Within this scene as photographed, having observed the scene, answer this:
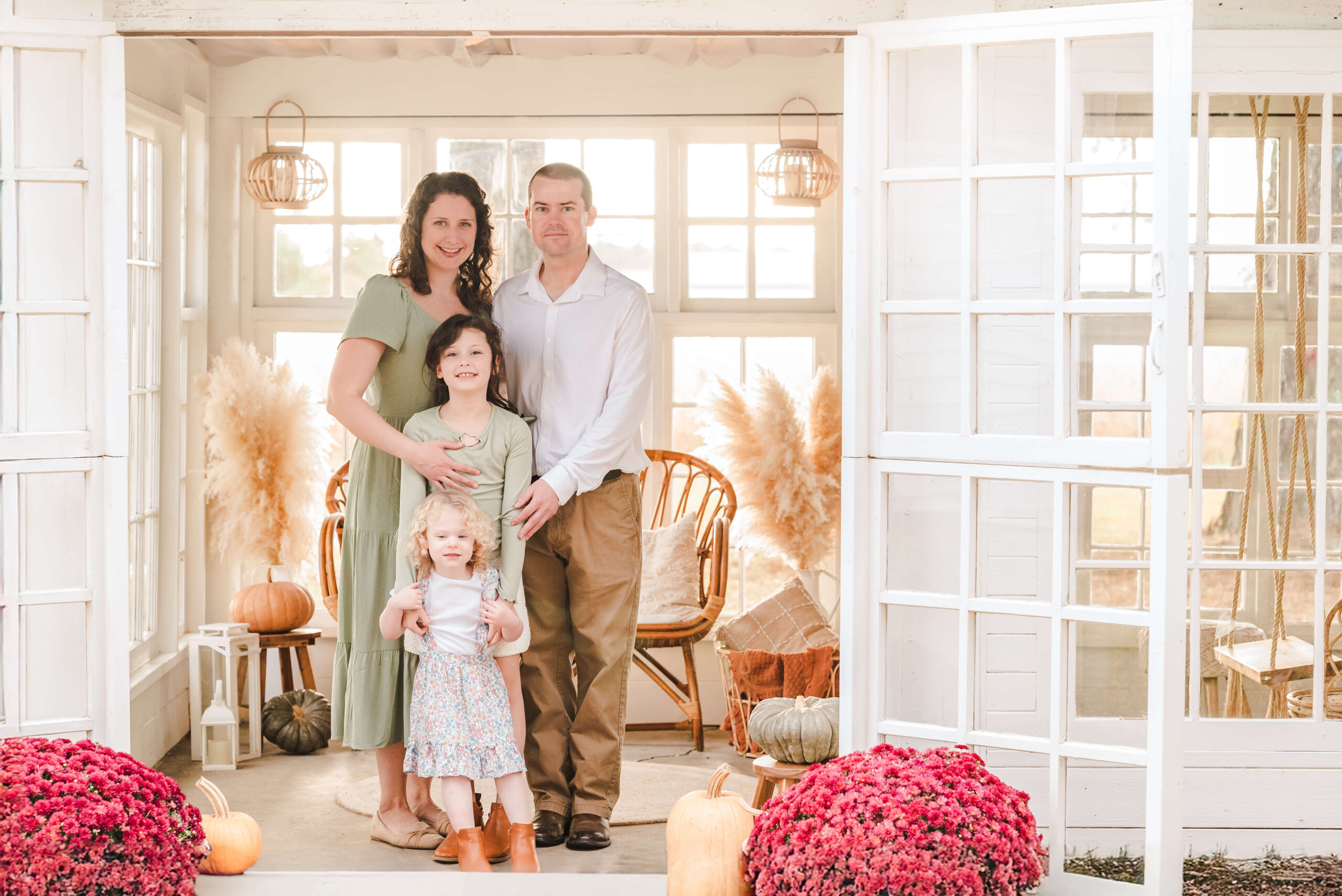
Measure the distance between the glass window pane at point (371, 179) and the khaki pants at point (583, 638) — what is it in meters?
2.46

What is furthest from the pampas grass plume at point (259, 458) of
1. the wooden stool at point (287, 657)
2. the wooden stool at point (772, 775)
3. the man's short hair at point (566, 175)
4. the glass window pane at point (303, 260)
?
the wooden stool at point (772, 775)

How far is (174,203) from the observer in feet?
16.4

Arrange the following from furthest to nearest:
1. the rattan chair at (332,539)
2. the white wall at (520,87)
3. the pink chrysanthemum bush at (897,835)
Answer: the white wall at (520,87) < the rattan chair at (332,539) < the pink chrysanthemum bush at (897,835)

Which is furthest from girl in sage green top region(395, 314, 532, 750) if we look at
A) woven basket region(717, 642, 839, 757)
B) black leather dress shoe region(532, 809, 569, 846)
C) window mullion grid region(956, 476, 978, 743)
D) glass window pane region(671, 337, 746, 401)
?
glass window pane region(671, 337, 746, 401)

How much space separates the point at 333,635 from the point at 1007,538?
3.15m

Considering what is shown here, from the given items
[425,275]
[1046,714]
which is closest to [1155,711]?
[1046,714]

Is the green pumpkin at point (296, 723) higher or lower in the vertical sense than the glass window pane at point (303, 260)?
lower

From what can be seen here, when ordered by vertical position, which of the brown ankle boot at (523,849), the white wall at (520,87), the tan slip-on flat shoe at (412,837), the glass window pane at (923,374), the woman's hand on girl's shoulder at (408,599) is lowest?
the tan slip-on flat shoe at (412,837)

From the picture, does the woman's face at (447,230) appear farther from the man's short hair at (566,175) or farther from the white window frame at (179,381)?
the white window frame at (179,381)

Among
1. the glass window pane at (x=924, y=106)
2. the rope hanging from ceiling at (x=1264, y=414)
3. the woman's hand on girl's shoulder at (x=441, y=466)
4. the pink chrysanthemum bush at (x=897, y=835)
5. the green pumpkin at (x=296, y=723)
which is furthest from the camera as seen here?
the green pumpkin at (x=296, y=723)

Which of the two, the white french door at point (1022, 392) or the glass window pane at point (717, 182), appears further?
the glass window pane at point (717, 182)

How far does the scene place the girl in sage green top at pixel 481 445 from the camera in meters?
3.29

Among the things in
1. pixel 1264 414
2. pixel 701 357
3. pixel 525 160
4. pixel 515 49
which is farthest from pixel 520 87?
pixel 1264 414

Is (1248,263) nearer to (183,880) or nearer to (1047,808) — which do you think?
(1047,808)
